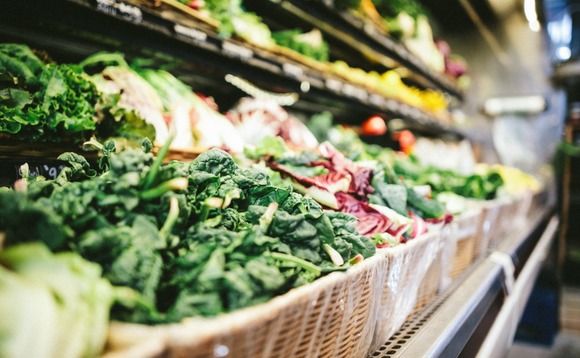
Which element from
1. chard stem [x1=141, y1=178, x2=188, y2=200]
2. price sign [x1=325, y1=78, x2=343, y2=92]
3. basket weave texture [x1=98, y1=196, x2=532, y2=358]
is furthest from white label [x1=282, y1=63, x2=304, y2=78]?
chard stem [x1=141, y1=178, x2=188, y2=200]

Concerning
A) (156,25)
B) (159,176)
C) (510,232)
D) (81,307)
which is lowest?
(510,232)

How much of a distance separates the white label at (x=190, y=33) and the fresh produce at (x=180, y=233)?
0.80 m

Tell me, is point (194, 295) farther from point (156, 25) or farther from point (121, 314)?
point (156, 25)

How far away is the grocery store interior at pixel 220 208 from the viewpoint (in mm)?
680

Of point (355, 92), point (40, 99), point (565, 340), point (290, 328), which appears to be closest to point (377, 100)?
point (355, 92)

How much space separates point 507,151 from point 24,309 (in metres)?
7.29

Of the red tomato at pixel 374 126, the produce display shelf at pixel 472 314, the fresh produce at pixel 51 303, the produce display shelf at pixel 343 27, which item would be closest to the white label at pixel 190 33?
the produce display shelf at pixel 343 27

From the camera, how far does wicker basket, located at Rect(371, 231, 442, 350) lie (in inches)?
48.3

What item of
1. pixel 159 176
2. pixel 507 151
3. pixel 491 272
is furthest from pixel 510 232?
pixel 507 151

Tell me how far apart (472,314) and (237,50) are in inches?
59.8

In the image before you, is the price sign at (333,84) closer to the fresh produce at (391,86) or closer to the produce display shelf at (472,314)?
the fresh produce at (391,86)

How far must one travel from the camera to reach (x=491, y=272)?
193 centimetres

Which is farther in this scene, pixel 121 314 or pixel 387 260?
pixel 387 260

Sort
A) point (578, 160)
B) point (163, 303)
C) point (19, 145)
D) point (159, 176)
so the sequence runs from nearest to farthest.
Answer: point (163, 303) → point (159, 176) → point (19, 145) → point (578, 160)
